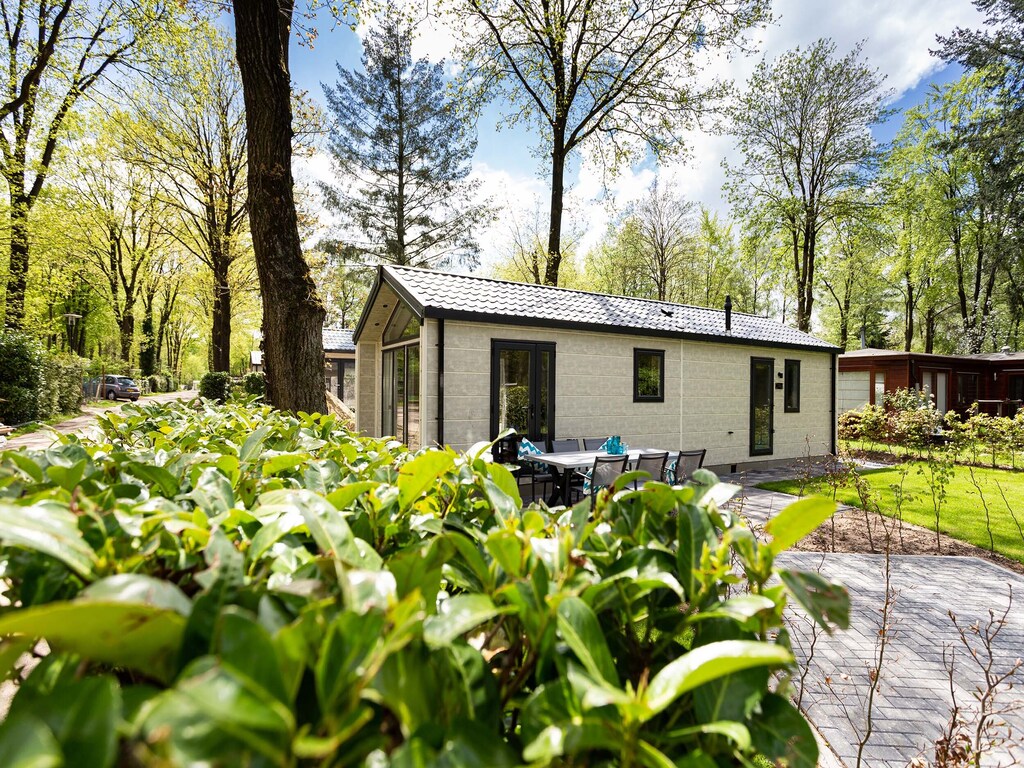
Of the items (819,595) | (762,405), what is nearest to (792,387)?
(762,405)

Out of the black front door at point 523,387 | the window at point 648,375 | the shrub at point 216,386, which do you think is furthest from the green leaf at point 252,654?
the shrub at point 216,386

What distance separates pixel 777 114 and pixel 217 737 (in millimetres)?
23166

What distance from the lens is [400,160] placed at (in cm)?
2184

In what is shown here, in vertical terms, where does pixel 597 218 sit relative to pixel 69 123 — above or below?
above

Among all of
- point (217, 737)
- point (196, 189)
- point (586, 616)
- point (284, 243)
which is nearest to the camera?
point (217, 737)

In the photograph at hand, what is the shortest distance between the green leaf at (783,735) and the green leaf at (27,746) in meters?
0.76

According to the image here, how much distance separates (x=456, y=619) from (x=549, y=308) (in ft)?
27.8

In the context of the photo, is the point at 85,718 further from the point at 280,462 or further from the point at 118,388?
the point at 118,388

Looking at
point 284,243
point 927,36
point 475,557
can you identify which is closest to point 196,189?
point 284,243

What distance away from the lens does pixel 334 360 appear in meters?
22.5

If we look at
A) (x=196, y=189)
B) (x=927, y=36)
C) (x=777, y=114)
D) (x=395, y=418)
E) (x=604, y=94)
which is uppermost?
(x=927, y=36)

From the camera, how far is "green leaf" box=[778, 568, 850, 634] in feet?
2.11

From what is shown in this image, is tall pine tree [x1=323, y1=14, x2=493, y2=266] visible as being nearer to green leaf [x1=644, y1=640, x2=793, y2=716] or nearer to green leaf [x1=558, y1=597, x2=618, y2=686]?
green leaf [x1=558, y1=597, x2=618, y2=686]

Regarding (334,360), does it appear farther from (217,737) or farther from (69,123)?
(217,737)
